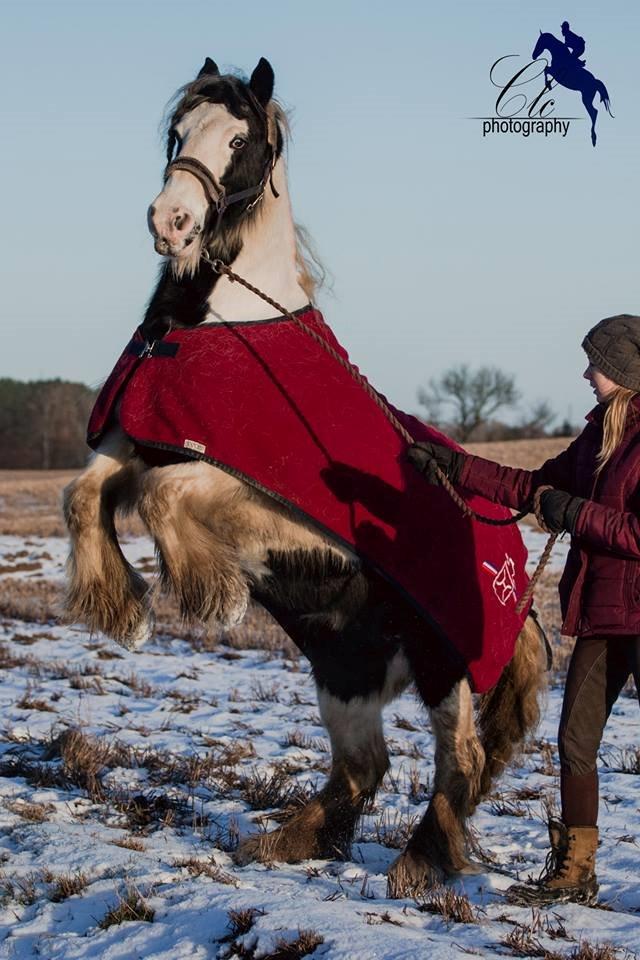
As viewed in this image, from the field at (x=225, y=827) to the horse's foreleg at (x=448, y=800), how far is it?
14 centimetres

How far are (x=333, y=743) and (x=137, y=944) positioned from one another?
185 centimetres

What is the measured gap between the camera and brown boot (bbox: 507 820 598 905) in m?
3.58

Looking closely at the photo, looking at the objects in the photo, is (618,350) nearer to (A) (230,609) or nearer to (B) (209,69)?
(A) (230,609)

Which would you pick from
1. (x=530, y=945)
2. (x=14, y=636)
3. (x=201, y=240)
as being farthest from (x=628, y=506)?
(x=14, y=636)

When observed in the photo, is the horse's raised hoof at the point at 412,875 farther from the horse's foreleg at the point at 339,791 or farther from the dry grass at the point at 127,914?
the dry grass at the point at 127,914

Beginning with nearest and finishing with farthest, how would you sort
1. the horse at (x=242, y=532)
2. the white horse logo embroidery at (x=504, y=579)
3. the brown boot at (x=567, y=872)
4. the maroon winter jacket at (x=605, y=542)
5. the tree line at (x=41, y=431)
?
the maroon winter jacket at (x=605, y=542)
the brown boot at (x=567, y=872)
the horse at (x=242, y=532)
the white horse logo embroidery at (x=504, y=579)
the tree line at (x=41, y=431)

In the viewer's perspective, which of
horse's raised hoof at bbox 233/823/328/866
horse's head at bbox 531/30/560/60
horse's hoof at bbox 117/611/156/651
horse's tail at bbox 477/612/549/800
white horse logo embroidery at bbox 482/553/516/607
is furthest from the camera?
horse's head at bbox 531/30/560/60

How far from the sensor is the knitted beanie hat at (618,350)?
362cm

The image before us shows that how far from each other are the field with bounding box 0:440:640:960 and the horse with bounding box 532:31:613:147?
400 centimetres

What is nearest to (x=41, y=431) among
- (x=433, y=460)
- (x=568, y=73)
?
(x=568, y=73)

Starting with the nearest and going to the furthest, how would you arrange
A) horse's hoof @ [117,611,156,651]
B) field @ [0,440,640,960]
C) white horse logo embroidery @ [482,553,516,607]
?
field @ [0,440,640,960]
horse's hoof @ [117,611,156,651]
white horse logo embroidery @ [482,553,516,607]

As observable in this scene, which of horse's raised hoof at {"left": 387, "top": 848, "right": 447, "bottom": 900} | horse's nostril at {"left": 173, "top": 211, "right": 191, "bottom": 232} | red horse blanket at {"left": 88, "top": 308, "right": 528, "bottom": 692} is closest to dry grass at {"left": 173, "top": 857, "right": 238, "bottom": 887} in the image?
horse's raised hoof at {"left": 387, "top": 848, "right": 447, "bottom": 900}

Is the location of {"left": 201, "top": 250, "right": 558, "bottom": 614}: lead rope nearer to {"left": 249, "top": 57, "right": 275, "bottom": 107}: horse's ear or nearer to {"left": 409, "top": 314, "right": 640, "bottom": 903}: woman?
{"left": 409, "top": 314, "right": 640, "bottom": 903}: woman

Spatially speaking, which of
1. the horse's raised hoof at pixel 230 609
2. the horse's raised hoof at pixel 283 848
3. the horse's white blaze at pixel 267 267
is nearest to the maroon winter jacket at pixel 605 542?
the horse's raised hoof at pixel 230 609
